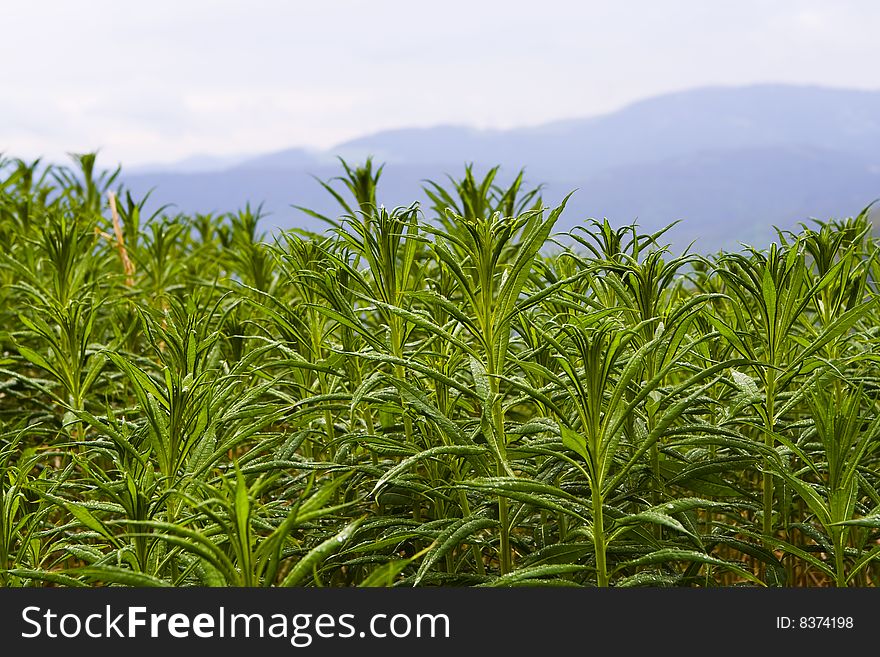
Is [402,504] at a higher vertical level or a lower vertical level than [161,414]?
lower

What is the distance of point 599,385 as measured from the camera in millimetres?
1302

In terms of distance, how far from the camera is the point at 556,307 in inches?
80.1

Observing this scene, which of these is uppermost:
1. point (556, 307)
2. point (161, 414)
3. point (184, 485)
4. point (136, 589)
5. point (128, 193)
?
point (128, 193)

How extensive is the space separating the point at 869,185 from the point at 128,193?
193 m

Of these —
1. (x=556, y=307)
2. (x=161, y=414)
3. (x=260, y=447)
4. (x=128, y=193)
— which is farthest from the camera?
(x=128, y=193)

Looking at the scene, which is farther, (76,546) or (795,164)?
(795,164)

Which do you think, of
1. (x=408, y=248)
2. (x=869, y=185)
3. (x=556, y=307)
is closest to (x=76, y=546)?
(x=408, y=248)

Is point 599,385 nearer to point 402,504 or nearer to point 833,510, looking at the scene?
point 833,510

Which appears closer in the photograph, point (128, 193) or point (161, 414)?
point (161, 414)

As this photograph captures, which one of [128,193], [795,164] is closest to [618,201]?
[795,164]

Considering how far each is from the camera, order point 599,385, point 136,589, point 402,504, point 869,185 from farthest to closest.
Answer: point 869,185 → point 402,504 → point 599,385 → point 136,589

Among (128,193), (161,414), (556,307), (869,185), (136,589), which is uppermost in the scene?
(869,185)

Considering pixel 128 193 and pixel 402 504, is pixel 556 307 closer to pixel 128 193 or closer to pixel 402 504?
pixel 402 504

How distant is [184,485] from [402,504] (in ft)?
1.66
